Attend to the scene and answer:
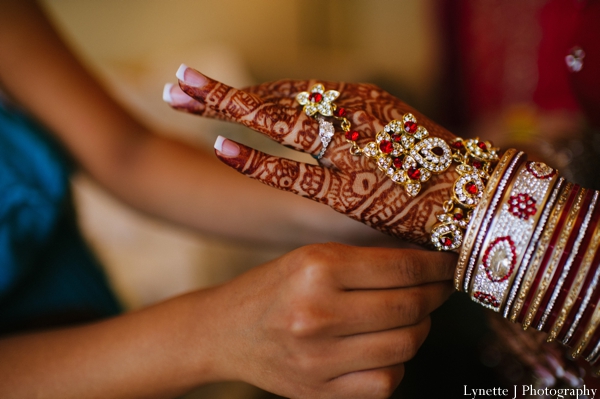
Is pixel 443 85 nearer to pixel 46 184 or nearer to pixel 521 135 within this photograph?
pixel 521 135

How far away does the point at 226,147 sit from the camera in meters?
0.47

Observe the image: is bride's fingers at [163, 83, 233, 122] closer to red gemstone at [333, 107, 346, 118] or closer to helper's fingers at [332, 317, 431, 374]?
red gemstone at [333, 107, 346, 118]

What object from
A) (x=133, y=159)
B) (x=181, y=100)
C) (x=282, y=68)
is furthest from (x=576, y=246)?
(x=282, y=68)

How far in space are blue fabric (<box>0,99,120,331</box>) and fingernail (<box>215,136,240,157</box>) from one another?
46 centimetres

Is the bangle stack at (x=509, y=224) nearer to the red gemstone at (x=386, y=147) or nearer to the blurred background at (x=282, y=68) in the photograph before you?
the red gemstone at (x=386, y=147)

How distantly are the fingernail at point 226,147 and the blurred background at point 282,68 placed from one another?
0.43 m

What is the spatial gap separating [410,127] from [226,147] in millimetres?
212

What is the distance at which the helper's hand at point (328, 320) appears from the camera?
42cm

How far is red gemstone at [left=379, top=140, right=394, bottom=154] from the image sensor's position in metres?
0.49

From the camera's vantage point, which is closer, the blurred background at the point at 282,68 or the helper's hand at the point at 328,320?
the helper's hand at the point at 328,320

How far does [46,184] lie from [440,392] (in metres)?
0.82

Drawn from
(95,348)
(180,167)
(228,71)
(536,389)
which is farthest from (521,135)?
(228,71)

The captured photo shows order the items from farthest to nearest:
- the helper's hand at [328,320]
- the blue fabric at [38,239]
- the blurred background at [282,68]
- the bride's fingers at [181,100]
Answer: the blurred background at [282,68]
the blue fabric at [38,239]
the bride's fingers at [181,100]
the helper's hand at [328,320]

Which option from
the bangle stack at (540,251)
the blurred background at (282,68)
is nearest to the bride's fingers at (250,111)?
A: the bangle stack at (540,251)
